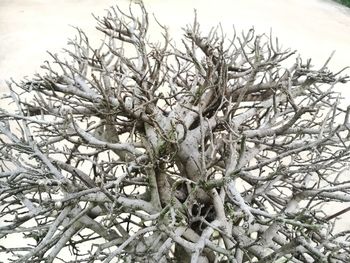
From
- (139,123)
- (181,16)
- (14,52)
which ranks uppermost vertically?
(139,123)

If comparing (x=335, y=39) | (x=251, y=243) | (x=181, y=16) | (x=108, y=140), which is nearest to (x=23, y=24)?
(x=181, y=16)

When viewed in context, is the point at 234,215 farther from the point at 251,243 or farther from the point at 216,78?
the point at 216,78

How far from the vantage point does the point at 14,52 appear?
295 cm

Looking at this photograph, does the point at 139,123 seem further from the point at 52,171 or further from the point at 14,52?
the point at 14,52

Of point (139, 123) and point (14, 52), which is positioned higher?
point (139, 123)

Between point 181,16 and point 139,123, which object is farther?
point 181,16

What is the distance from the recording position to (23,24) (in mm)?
3270

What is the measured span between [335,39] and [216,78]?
2.47 m

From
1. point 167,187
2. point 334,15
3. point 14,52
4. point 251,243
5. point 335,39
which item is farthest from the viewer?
point 334,15

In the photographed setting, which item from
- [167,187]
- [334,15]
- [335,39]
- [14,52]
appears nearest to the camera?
[167,187]

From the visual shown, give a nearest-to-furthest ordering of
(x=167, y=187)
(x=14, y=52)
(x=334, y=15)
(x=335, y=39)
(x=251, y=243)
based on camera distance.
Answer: (x=251, y=243)
(x=167, y=187)
(x=14, y=52)
(x=335, y=39)
(x=334, y=15)

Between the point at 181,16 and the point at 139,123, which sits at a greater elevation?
the point at 139,123

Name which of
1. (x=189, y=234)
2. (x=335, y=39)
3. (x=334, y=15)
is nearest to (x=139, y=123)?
(x=189, y=234)

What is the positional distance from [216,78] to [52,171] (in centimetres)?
28
